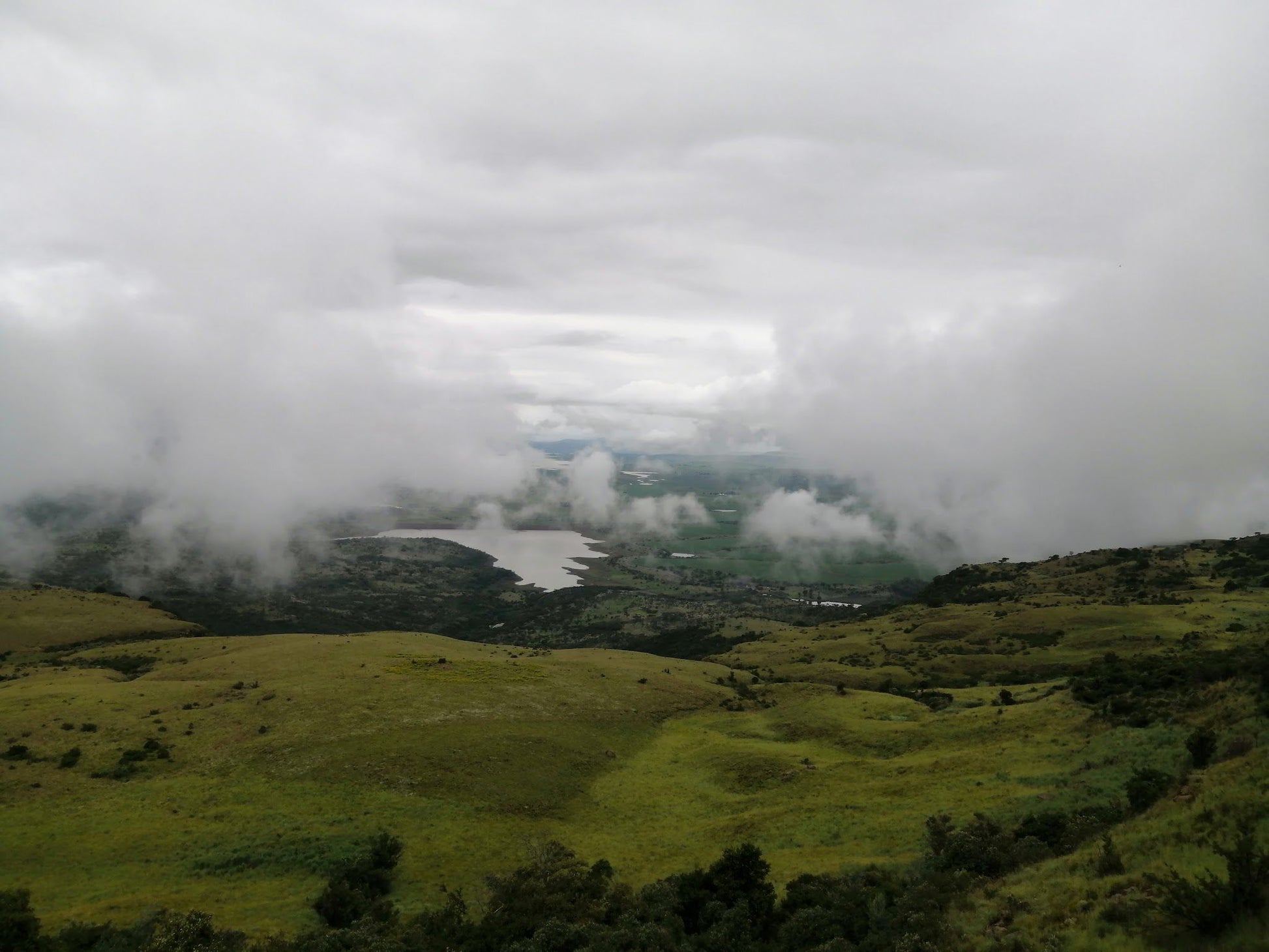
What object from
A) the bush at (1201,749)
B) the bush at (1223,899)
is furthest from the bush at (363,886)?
the bush at (1201,749)

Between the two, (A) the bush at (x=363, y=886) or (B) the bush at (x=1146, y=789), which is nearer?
(B) the bush at (x=1146, y=789)

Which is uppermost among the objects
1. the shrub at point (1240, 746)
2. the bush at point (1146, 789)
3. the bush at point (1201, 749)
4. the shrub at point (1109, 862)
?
the shrub at point (1240, 746)

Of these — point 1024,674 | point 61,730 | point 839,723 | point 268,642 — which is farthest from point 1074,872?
point 268,642

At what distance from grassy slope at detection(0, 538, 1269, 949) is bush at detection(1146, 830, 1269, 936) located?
1.57 feet

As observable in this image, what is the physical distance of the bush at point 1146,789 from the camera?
78.6 ft

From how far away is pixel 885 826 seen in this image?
32.7 metres

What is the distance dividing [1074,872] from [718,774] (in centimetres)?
3068

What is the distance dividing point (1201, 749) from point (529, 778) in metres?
37.4

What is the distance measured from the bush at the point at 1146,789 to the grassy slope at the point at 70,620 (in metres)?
184

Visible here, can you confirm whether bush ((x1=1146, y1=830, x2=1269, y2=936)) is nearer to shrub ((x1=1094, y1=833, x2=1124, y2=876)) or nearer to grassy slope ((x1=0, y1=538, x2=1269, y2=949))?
grassy slope ((x1=0, y1=538, x2=1269, y2=949))

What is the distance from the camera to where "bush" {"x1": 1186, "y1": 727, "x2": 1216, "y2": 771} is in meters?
25.6

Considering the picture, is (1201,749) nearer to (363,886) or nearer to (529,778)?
(529,778)

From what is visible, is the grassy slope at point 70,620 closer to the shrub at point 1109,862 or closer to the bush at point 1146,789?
the shrub at point 1109,862

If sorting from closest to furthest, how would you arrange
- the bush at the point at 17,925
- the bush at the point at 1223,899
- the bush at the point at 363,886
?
the bush at the point at 1223,899 → the bush at the point at 17,925 → the bush at the point at 363,886
